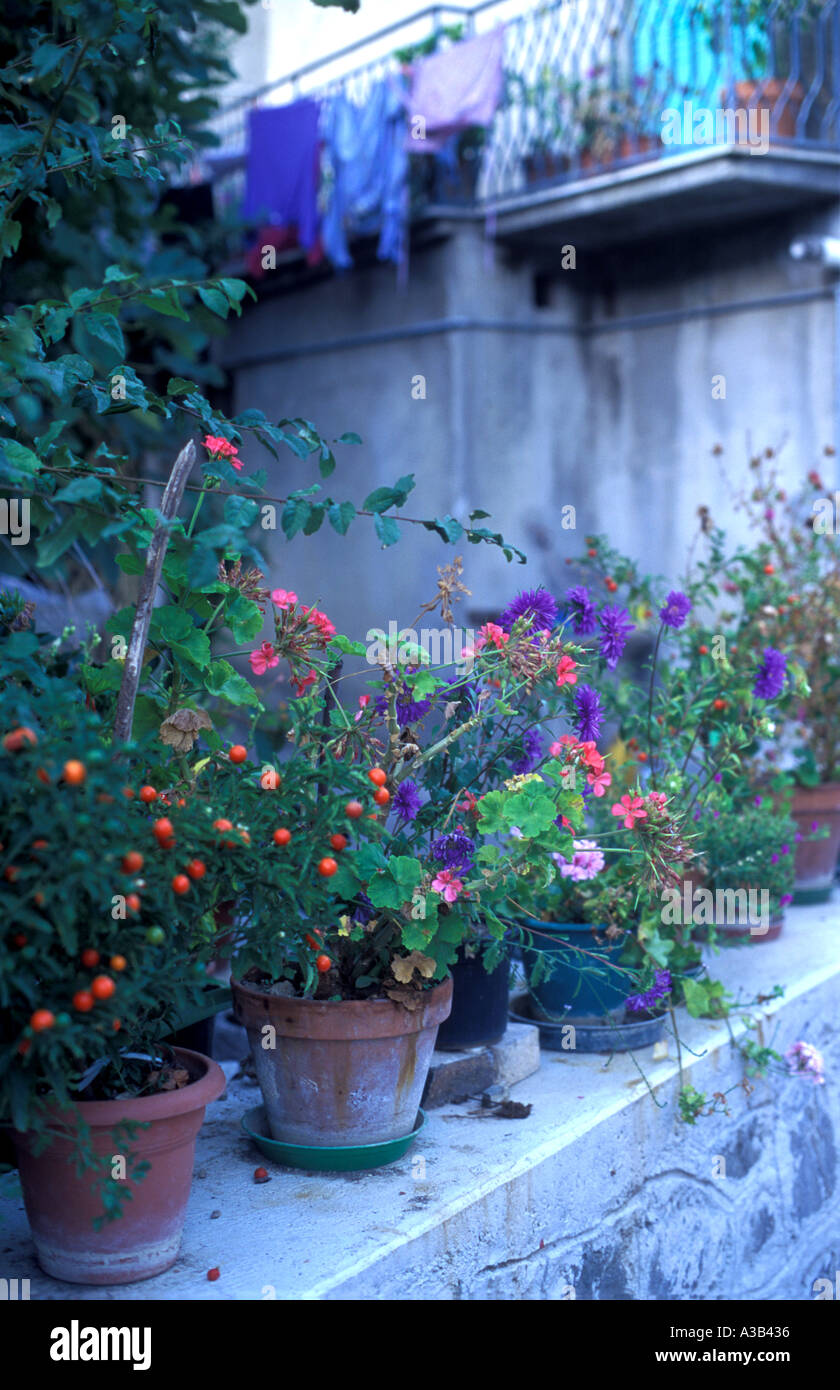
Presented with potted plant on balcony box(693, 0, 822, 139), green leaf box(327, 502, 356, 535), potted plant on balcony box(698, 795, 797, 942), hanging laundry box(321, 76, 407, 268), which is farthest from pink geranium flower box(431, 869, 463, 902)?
hanging laundry box(321, 76, 407, 268)

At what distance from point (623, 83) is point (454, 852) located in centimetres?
577

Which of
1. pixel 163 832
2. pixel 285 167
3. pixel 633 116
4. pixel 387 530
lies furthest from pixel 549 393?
pixel 163 832

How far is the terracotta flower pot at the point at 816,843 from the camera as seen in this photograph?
3482 mm

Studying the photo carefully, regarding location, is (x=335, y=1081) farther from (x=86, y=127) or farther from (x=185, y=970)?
(x=86, y=127)

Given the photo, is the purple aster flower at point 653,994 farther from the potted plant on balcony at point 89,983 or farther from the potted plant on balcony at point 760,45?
the potted plant on balcony at point 760,45

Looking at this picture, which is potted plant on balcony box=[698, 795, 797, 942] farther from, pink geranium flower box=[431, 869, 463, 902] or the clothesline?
the clothesline

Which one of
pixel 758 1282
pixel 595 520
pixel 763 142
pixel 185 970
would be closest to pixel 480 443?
pixel 595 520

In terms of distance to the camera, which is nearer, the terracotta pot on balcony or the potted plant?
the potted plant

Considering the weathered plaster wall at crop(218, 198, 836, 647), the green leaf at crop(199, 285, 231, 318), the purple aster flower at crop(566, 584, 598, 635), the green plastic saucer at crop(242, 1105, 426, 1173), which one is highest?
the weathered plaster wall at crop(218, 198, 836, 647)

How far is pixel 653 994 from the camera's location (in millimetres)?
2270

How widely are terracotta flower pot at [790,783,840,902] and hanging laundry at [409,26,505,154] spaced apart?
438 cm

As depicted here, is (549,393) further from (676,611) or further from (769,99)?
(676,611)

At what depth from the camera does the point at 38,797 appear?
4.36 ft

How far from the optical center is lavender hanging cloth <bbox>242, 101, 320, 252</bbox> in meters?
6.87
